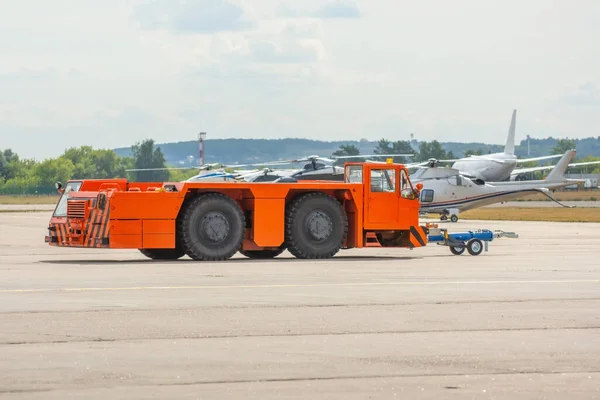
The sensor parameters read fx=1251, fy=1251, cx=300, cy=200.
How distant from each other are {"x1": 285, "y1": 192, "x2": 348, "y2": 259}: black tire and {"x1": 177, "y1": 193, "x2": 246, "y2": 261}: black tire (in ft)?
3.87

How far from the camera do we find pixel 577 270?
893 inches

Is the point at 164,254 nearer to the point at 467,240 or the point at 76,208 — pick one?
the point at 76,208

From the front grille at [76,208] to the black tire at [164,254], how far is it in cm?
206

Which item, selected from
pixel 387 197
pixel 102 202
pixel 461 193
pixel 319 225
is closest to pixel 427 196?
pixel 461 193

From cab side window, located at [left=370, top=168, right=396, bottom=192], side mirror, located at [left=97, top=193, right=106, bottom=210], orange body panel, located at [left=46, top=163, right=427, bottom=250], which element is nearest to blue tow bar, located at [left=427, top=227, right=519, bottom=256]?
orange body panel, located at [left=46, top=163, right=427, bottom=250]

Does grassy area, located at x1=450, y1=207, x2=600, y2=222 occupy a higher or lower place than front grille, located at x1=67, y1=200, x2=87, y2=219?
lower

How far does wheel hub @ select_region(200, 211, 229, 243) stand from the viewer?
26312mm

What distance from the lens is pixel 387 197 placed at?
2800cm

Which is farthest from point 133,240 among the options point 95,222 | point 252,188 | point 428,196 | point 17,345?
point 428,196

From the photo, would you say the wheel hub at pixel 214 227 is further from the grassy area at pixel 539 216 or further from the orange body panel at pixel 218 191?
the grassy area at pixel 539 216

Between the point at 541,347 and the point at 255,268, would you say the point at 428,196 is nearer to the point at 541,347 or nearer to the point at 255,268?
the point at 255,268

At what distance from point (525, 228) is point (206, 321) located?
33.1 metres

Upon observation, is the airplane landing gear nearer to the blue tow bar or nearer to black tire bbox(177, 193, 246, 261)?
the blue tow bar

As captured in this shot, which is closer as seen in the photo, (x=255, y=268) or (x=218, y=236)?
(x=255, y=268)
